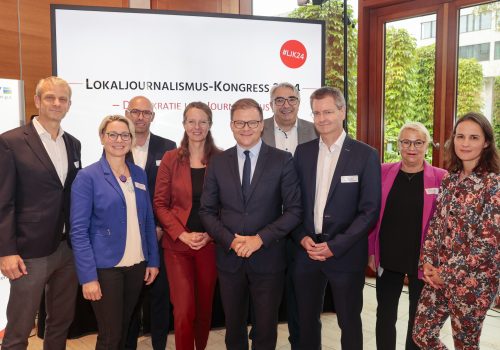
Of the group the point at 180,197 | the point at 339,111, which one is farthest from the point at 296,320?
the point at 339,111

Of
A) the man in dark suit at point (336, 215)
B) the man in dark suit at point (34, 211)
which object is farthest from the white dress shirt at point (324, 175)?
the man in dark suit at point (34, 211)

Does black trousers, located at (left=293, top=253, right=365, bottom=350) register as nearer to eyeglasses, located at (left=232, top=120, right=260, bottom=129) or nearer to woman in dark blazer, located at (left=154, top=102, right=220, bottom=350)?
woman in dark blazer, located at (left=154, top=102, right=220, bottom=350)

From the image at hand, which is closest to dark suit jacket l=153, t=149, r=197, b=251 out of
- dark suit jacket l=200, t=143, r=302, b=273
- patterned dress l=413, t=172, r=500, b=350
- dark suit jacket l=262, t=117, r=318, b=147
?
dark suit jacket l=200, t=143, r=302, b=273

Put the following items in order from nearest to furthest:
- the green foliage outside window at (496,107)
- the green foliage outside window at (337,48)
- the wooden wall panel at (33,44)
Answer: the wooden wall panel at (33,44), the green foliage outside window at (496,107), the green foliage outside window at (337,48)

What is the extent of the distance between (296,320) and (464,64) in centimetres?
296

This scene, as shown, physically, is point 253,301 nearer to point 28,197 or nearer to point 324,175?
point 324,175

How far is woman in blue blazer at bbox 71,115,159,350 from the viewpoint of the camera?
2.19 meters

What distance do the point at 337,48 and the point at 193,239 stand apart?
349cm

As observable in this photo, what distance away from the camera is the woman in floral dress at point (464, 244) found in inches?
83.8

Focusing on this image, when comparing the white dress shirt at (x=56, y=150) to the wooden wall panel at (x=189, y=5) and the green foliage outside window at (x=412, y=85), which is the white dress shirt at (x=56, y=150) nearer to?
the wooden wall panel at (x=189, y=5)

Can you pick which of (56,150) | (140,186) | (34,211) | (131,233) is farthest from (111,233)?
(56,150)

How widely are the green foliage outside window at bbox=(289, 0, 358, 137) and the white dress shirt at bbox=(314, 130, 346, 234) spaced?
8.93 feet

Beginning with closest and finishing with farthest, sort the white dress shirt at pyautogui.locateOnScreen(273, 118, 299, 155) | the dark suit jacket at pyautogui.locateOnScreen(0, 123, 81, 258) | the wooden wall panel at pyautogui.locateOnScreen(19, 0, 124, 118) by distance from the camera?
the dark suit jacket at pyautogui.locateOnScreen(0, 123, 81, 258), the white dress shirt at pyautogui.locateOnScreen(273, 118, 299, 155), the wooden wall panel at pyautogui.locateOnScreen(19, 0, 124, 118)

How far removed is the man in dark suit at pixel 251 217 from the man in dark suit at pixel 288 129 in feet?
2.13
